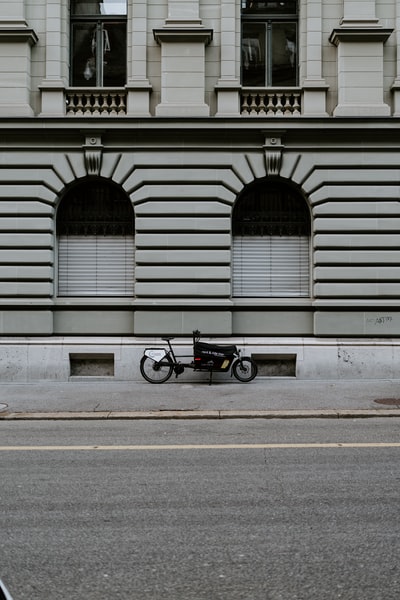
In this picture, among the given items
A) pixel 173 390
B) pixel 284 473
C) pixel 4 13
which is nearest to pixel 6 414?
pixel 173 390

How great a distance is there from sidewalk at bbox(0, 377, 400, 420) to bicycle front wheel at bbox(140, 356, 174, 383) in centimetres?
20

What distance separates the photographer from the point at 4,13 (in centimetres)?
1512

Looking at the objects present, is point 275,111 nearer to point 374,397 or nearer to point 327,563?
point 374,397

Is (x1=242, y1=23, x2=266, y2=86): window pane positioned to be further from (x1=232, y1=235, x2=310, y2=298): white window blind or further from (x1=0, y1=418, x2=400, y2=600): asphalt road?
(x1=0, y1=418, x2=400, y2=600): asphalt road

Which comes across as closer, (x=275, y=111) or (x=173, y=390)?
(x=173, y=390)

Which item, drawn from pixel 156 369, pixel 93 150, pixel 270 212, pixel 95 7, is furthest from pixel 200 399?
pixel 95 7

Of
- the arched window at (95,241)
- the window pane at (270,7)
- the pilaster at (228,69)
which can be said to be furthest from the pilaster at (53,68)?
the window pane at (270,7)

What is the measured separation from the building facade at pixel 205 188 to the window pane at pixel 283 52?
59cm

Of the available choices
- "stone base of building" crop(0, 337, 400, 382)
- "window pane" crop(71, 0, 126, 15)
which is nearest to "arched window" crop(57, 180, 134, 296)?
Result: "stone base of building" crop(0, 337, 400, 382)

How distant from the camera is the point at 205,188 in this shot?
14977 millimetres

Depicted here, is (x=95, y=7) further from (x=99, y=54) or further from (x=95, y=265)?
(x=95, y=265)

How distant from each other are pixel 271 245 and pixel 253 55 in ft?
15.8

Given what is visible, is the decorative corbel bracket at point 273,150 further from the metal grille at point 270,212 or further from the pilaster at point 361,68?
the pilaster at point 361,68

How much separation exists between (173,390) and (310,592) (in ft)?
30.8
